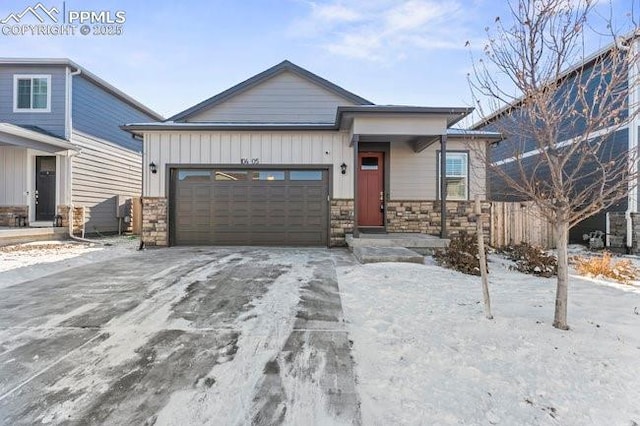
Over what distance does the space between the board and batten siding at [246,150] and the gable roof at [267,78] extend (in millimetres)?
1793

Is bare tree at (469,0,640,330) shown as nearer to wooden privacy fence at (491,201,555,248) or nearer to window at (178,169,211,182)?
wooden privacy fence at (491,201,555,248)

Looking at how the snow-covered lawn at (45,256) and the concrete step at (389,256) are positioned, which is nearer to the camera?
the snow-covered lawn at (45,256)

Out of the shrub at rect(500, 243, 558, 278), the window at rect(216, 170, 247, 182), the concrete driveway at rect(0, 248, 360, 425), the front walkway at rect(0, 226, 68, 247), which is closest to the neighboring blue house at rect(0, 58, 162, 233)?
the front walkway at rect(0, 226, 68, 247)

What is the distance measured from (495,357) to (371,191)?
7183 millimetres

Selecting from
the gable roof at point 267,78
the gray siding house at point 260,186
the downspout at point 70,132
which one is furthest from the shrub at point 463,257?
the downspout at point 70,132

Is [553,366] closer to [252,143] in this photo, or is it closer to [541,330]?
[541,330]

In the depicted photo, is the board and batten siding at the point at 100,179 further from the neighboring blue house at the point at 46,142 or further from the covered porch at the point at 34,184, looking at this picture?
the covered porch at the point at 34,184

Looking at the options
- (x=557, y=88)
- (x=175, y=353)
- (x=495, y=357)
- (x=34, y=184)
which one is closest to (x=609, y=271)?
(x=557, y=88)

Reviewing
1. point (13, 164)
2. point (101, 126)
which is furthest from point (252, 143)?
point (13, 164)

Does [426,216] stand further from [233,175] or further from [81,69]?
[81,69]

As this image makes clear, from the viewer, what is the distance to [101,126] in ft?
39.7

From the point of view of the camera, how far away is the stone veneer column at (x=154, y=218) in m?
8.83

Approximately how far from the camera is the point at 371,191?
948 centimetres

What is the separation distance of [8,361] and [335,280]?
12.2ft
